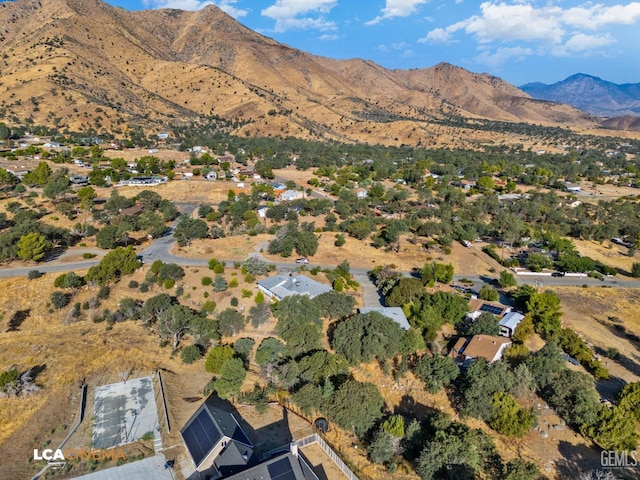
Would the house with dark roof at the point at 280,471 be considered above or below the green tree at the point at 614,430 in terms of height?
above

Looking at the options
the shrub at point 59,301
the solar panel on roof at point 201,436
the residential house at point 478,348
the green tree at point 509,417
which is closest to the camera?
the solar panel on roof at point 201,436

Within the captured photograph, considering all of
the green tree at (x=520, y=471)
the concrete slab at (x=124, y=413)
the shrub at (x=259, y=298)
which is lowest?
the concrete slab at (x=124, y=413)

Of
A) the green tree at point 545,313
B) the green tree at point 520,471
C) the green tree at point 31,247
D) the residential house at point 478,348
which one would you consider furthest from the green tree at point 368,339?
the green tree at point 31,247

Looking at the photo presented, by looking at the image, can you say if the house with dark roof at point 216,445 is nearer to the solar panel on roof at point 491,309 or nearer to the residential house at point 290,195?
the solar panel on roof at point 491,309

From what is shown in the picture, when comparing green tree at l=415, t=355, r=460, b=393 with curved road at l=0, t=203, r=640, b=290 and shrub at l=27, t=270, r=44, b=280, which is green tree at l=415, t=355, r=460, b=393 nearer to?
curved road at l=0, t=203, r=640, b=290

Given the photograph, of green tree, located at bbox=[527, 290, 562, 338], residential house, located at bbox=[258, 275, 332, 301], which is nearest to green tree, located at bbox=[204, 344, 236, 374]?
residential house, located at bbox=[258, 275, 332, 301]

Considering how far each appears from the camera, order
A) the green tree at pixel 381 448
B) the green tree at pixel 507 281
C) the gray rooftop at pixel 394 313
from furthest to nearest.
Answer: the green tree at pixel 507 281 → the gray rooftop at pixel 394 313 → the green tree at pixel 381 448
